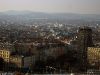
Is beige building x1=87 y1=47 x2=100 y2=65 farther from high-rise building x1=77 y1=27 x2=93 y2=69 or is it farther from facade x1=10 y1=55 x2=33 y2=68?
facade x1=10 y1=55 x2=33 y2=68

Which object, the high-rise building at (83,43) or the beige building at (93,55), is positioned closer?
the beige building at (93,55)

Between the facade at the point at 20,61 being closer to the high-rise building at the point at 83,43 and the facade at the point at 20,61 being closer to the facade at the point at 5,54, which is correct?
the facade at the point at 5,54

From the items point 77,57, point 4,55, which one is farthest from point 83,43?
point 4,55

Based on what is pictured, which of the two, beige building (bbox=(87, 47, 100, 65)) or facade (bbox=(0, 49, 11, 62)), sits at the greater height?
facade (bbox=(0, 49, 11, 62))

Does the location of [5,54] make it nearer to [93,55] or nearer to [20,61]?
[20,61]

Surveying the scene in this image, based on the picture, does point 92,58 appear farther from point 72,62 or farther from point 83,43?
point 83,43

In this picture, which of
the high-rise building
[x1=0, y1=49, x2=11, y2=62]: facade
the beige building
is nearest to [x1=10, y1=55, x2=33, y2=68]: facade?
[x1=0, y1=49, x2=11, y2=62]: facade

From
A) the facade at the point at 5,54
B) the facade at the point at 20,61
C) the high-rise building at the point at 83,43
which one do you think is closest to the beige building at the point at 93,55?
the high-rise building at the point at 83,43

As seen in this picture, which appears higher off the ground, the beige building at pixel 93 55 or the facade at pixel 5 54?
the facade at pixel 5 54

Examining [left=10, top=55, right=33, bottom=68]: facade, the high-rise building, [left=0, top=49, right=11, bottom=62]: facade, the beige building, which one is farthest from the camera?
the high-rise building
